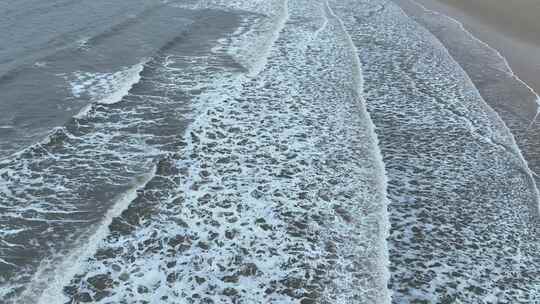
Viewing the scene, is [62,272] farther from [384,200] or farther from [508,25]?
[508,25]

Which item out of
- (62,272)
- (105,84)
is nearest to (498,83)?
(105,84)

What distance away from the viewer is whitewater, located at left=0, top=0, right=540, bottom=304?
24.0 feet

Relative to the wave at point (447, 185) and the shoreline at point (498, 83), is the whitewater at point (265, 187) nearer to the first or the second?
the wave at point (447, 185)

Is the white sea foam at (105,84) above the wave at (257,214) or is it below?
above

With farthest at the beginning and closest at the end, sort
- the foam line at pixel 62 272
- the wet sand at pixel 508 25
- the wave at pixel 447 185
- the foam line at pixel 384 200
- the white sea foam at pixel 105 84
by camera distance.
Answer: the wet sand at pixel 508 25 → the white sea foam at pixel 105 84 → the wave at pixel 447 185 → the foam line at pixel 384 200 → the foam line at pixel 62 272

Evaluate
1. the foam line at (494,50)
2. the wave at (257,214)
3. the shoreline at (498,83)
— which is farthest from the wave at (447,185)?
the foam line at (494,50)

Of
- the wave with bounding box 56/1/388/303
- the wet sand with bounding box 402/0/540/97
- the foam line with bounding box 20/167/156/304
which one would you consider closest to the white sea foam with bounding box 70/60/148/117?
the wave with bounding box 56/1/388/303

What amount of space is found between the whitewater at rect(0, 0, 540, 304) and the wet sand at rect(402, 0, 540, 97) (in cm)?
196

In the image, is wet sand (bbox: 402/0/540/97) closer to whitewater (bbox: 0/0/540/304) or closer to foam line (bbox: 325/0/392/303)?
whitewater (bbox: 0/0/540/304)

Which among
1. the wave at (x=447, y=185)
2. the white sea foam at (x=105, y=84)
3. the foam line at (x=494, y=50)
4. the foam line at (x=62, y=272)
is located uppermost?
the foam line at (x=494, y=50)

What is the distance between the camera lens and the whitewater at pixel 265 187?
288 inches

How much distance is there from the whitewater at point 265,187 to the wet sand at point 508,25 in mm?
1959

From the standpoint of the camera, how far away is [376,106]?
522 inches

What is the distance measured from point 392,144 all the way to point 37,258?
24.3 ft
